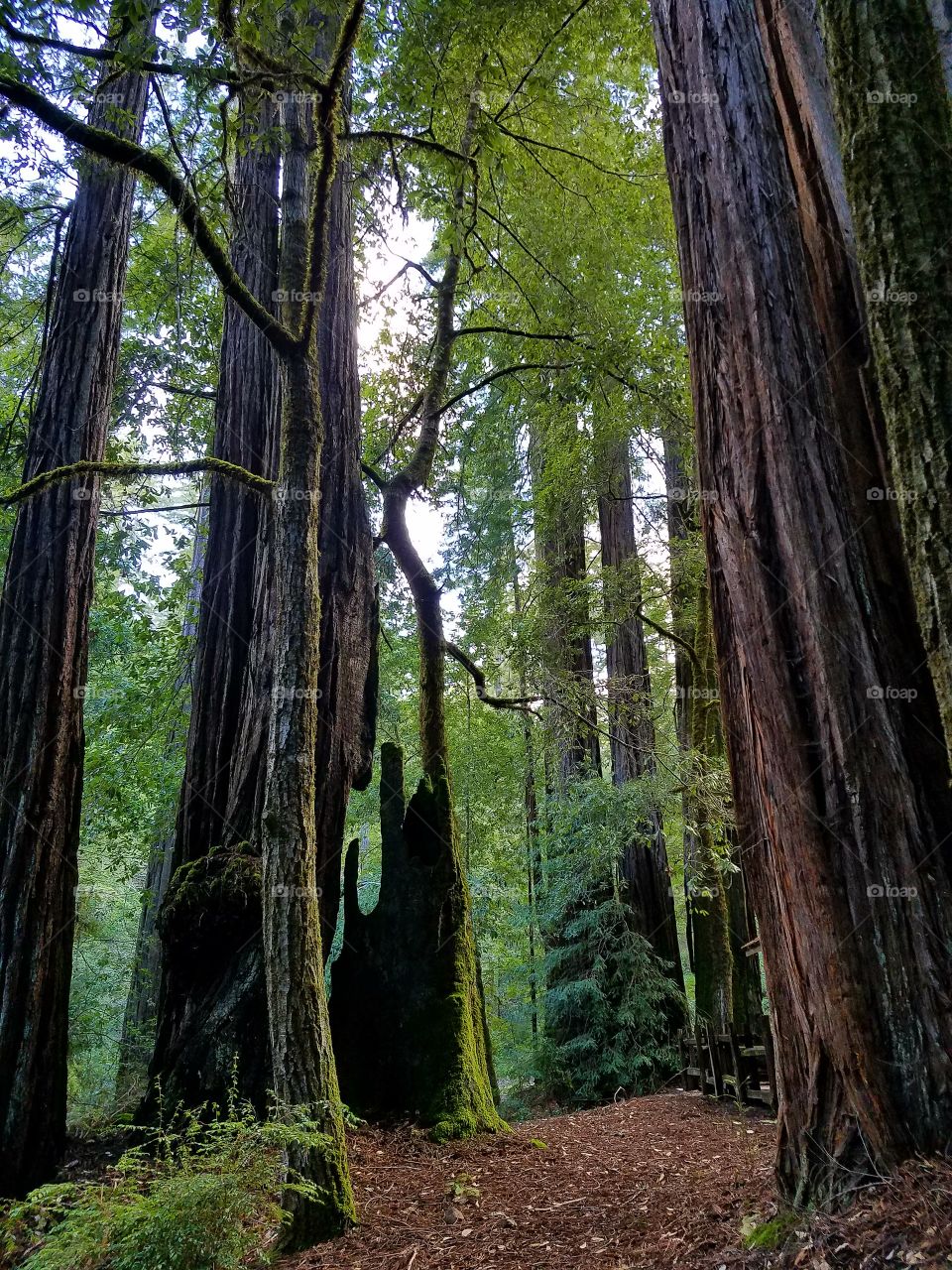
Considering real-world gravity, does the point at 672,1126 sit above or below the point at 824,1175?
below

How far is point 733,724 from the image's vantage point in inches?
139

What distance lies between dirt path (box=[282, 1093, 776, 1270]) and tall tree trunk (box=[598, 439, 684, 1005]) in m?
4.20

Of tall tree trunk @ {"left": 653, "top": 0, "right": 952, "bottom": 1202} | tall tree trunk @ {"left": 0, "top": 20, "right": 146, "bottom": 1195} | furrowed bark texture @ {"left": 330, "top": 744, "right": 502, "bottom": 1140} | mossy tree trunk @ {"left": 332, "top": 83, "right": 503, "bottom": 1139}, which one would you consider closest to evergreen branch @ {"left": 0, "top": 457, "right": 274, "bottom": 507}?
tall tree trunk @ {"left": 0, "top": 20, "right": 146, "bottom": 1195}

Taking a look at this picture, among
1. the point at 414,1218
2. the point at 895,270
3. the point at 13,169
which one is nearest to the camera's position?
the point at 895,270

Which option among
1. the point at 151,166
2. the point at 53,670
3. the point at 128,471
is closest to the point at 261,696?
the point at 53,670

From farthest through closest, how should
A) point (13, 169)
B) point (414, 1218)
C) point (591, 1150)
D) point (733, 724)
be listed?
point (13, 169) → point (591, 1150) → point (414, 1218) → point (733, 724)

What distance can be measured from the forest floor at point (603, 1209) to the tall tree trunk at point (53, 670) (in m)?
1.98

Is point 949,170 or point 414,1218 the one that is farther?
point 414,1218

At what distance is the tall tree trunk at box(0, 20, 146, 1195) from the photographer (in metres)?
4.69

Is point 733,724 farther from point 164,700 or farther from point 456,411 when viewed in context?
point 456,411

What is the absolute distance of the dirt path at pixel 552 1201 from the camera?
3.24 metres

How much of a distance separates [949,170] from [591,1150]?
19.6 feet


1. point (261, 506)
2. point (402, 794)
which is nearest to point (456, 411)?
point (261, 506)

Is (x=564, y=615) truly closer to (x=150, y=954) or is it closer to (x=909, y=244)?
(x=150, y=954)
